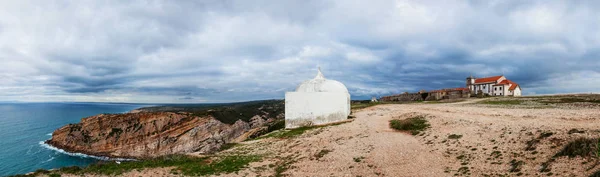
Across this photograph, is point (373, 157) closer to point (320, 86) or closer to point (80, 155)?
point (320, 86)

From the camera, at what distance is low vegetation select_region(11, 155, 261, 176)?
12.9 meters

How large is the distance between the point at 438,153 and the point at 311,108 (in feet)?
53.5

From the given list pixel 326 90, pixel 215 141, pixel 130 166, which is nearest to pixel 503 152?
pixel 130 166

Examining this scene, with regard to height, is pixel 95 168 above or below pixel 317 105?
below

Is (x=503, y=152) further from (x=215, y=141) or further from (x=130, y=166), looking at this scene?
(x=215, y=141)

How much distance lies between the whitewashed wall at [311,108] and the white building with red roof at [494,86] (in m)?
44.6

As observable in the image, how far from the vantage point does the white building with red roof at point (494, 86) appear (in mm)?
56656

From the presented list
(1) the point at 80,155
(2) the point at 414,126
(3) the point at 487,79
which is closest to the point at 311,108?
(2) the point at 414,126

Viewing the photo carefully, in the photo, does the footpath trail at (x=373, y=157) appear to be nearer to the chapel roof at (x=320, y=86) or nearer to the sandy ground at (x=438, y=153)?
the sandy ground at (x=438, y=153)

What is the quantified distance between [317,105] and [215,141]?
33.5m

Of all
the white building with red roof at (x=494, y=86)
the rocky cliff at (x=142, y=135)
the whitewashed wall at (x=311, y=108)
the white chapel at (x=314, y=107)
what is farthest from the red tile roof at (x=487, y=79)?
the whitewashed wall at (x=311, y=108)

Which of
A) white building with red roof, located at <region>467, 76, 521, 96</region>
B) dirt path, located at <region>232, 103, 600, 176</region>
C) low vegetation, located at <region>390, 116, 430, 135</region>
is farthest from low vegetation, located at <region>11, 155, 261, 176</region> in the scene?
white building with red roof, located at <region>467, 76, 521, 96</region>

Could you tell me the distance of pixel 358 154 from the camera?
14750 millimetres

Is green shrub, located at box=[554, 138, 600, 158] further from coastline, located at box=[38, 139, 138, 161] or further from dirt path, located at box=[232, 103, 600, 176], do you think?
coastline, located at box=[38, 139, 138, 161]
